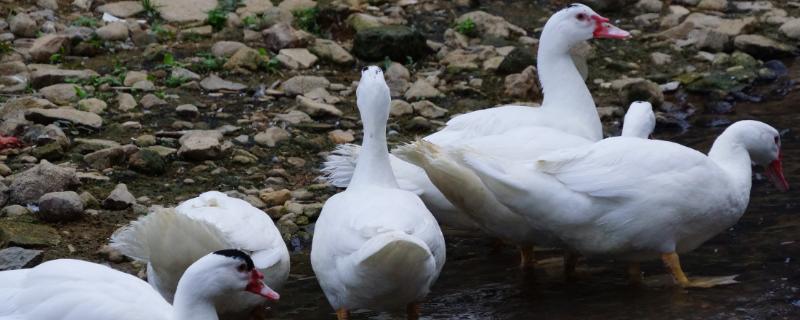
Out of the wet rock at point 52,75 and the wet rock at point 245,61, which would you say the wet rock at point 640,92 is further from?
the wet rock at point 52,75

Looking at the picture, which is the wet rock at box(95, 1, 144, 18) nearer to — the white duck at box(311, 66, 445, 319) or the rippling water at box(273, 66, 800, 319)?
the rippling water at box(273, 66, 800, 319)

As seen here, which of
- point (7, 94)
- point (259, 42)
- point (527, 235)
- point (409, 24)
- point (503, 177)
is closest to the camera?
point (503, 177)

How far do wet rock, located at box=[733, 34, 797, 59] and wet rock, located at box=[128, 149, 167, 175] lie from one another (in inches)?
217

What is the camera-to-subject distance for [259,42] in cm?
1030

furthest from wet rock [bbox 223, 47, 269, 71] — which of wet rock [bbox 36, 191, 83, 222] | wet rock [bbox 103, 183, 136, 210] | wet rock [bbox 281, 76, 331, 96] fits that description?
wet rock [bbox 36, 191, 83, 222]

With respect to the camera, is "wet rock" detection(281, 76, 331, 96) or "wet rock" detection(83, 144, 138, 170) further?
"wet rock" detection(281, 76, 331, 96)

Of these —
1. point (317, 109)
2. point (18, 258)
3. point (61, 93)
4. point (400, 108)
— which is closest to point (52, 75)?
point (61, 93)

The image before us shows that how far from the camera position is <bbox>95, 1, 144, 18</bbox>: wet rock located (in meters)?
10.7

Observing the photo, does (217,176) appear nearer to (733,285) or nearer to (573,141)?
(573,141)

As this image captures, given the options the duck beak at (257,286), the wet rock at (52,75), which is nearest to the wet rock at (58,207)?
the duck beak at (257,286)

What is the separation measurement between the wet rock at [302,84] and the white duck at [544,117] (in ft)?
4.71

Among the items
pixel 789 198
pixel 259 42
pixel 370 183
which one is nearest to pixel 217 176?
pixel 370 183

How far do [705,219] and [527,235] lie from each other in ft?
3.14

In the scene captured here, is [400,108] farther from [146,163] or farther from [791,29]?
[791,29]
